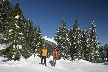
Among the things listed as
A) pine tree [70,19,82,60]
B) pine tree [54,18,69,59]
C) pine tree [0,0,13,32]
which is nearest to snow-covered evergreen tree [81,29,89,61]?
pine tree [70,19,82,60]

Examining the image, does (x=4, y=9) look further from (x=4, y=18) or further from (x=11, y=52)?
(x=11, y=52)

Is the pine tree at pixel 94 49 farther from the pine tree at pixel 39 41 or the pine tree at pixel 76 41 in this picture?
the pine tree at pixel 39 41

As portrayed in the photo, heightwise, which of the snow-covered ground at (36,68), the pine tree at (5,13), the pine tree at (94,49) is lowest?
the snow-covered ground at (36,68)

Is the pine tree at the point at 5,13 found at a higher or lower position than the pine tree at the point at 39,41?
higher

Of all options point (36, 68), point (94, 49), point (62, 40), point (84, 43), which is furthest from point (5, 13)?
point (36, 68)

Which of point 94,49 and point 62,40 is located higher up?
point 62,40

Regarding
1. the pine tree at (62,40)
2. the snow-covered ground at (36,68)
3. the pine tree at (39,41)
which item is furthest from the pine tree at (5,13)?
the snow-covered ground at (36,68)

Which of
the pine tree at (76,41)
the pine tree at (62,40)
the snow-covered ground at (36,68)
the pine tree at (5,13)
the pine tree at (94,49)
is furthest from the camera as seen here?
the pine tree at (76,41)

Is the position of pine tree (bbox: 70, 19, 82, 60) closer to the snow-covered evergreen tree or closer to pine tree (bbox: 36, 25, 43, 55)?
the snow-covered evergreen tree

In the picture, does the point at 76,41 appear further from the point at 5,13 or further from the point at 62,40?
the point at 5,13

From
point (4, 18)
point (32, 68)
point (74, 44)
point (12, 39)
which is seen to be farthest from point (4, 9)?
point (32, 68)

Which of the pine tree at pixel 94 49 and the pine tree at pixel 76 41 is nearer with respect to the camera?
the pine tree at pixel 94 49

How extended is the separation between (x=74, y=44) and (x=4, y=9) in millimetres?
30496

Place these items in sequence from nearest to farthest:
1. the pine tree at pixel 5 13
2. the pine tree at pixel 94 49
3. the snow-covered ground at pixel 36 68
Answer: the snow-covered ground at pixel 36 68 → the pine tree at pixel 5 13 → the pine tree at pixel 94 49
